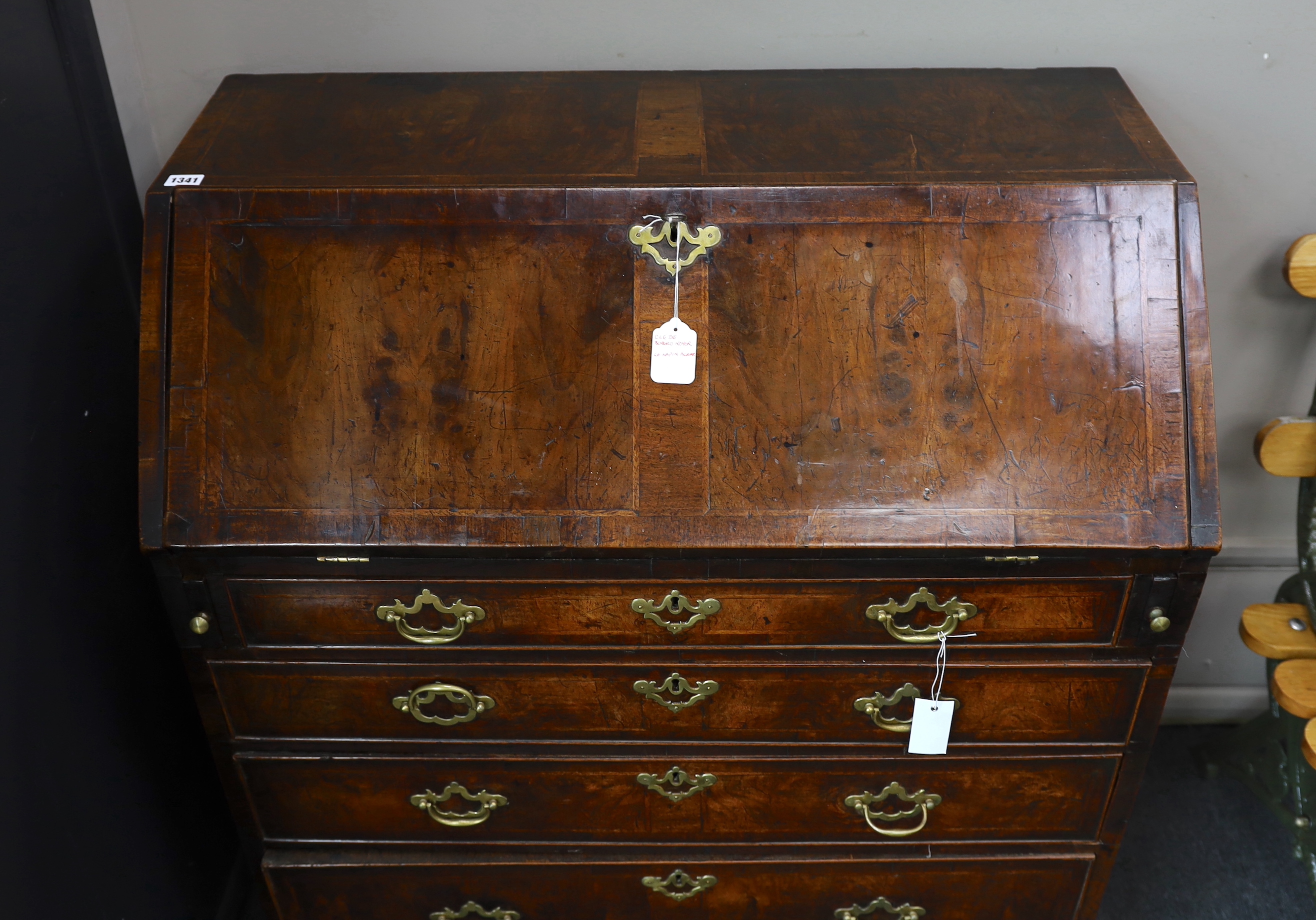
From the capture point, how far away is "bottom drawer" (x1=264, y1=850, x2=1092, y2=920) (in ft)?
5.52

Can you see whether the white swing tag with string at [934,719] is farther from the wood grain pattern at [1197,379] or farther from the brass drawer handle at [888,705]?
the wood grain pattern at [1197,379]

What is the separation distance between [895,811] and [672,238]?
1.03m

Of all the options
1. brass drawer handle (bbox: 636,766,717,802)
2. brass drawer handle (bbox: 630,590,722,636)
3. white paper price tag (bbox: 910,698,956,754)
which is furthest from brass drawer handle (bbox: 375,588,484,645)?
white paper price tag (bbox: 910,698,956,754)

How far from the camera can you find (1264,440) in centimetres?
180

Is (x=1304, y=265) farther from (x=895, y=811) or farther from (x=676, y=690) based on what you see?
(x=676, y=690)

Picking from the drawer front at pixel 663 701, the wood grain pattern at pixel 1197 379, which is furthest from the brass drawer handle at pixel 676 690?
the wood grain pattern at pixel 1197 379

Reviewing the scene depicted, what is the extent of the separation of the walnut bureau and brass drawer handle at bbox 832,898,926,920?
18.2 inches

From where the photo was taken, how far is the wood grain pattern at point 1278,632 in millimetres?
1776

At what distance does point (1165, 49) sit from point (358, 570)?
5.45 ft

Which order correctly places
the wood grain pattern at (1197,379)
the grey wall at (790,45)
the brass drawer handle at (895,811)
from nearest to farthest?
1. the wood grain pattern at (1197,379)
2. the brass drawer handle at (895,811)
3. the grey wall at (790,45)

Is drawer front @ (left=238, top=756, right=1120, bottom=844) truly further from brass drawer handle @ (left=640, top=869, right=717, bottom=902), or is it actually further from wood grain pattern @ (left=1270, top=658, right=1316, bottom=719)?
wood grain pattern @ (left=1270, top=658, right=1316, bottom=719)

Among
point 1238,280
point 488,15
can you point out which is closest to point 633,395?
point 488,15

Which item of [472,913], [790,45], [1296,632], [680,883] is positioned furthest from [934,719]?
[790,45]

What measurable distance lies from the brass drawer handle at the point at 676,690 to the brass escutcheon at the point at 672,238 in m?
0.63
